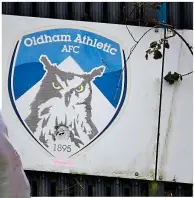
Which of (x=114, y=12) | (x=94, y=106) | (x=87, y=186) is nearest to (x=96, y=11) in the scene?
(x=114, y=12)

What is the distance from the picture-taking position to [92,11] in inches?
187

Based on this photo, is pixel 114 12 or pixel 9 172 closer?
pixel 9 172

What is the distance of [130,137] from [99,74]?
575 millimetres

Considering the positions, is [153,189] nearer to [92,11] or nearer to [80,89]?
[80,89]

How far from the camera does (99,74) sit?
4.68 metres

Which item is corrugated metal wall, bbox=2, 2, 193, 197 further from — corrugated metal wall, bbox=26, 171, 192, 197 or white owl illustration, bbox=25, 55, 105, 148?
white owl illustration, bbox=25, 55, 105, 148

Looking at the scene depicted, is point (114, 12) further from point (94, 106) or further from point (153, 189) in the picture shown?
point (153, 189)

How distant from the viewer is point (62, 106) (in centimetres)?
469

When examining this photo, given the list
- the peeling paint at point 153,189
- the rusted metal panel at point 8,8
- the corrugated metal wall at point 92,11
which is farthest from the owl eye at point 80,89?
the peeling paint at point 153,189

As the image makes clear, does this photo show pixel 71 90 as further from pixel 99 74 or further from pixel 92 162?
pixel 92 162

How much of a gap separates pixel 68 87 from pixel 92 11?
67 centimetres

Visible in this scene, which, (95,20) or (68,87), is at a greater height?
(95,20)

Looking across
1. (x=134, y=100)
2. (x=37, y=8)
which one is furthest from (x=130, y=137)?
(x=37, y=8)

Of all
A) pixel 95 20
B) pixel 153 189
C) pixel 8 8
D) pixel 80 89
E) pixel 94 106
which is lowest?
pixel 153 189
